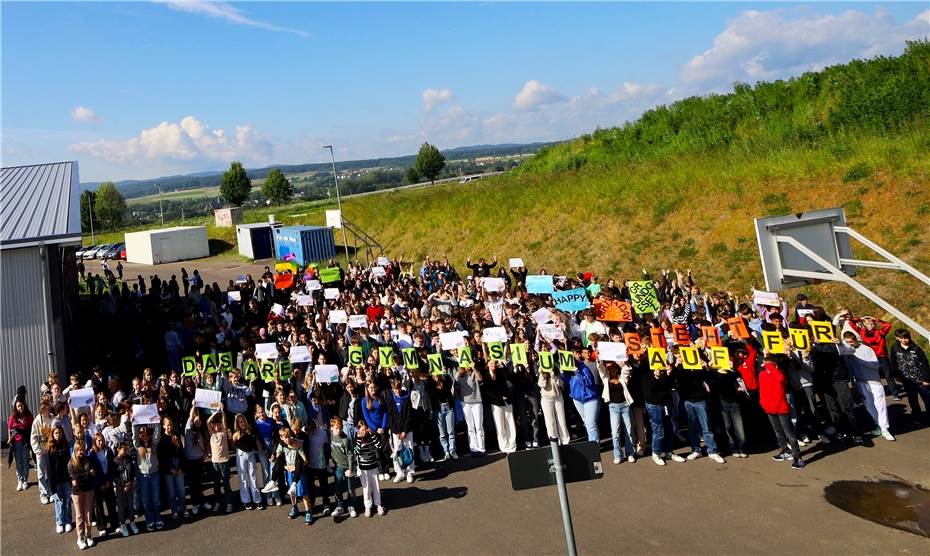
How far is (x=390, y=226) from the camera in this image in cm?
4475

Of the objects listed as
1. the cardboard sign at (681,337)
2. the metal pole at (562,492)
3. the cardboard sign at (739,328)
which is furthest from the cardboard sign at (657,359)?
the metal pole at (562,492)

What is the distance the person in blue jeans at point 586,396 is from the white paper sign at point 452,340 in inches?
103

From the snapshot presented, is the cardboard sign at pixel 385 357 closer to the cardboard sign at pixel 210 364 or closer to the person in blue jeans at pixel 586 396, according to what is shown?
the cardboard sign at pixel 210 364

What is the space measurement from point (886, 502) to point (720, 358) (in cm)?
297

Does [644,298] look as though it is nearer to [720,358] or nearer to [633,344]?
[633,344]

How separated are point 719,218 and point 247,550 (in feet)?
73.7

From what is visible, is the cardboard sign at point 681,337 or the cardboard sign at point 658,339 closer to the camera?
the cardboard sign at point 658,339

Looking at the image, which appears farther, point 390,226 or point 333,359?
point 390,226

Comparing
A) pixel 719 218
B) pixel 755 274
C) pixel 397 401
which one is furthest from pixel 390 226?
pixel 397 401

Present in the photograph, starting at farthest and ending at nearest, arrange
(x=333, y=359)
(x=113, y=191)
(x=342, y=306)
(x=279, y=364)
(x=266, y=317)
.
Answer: (x=113, y=191) → (x=266, y=317) → (x=342, y=306) → (x=333, y=359) → (x=279, y=364)

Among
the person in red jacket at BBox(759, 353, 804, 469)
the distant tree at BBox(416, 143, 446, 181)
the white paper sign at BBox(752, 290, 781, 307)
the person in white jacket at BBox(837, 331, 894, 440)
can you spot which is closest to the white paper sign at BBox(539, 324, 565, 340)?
the white paper sign at BBox(752, 290, 781, 307)

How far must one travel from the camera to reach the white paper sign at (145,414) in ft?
34.3

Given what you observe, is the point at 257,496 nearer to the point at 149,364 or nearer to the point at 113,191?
the point at 149,364

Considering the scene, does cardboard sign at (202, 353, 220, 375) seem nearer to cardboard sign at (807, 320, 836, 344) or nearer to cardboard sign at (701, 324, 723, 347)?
cardboard sign at (701, 324, 723, 347)
